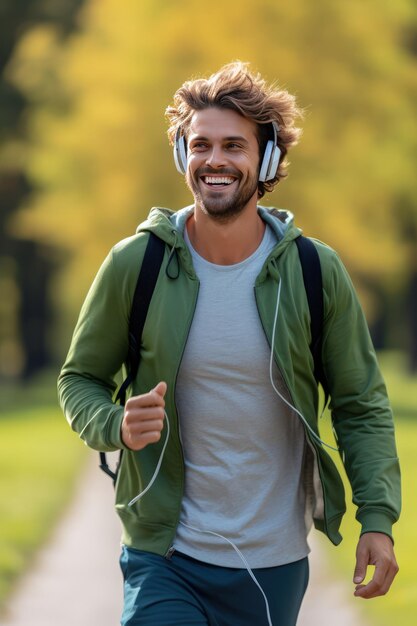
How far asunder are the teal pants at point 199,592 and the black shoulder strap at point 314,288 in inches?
27.5

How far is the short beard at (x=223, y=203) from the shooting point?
430 cm

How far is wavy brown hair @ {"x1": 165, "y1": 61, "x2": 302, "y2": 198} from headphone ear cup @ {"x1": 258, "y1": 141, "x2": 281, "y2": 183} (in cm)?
3

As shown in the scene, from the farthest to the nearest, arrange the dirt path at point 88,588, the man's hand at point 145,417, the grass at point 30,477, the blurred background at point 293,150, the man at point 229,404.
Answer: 1. the blurred background at point 293,150
2. the grass at point 30,477
3. the dirt path at point 88,588
4. the man at point 229,404
5. the man's hand at point 145,417

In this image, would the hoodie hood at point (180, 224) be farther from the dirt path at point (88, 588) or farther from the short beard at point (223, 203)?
the dirt path at point (88, 588)

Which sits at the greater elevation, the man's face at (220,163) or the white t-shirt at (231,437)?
the man's face at (220,163)

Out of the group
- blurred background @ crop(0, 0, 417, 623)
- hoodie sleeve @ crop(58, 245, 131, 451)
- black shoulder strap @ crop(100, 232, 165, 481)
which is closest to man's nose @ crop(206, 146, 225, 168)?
black shoulder strap @ crop(100, 232, 165, 481)

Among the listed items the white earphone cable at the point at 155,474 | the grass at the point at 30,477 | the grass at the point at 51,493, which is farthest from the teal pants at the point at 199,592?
the grass at the point at 30,477

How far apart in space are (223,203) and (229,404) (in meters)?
0.64

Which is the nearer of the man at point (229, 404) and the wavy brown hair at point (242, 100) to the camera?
the man at point (229, 404)

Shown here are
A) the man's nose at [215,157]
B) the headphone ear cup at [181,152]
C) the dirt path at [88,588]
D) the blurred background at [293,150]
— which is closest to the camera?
the man's nose at [215,157]

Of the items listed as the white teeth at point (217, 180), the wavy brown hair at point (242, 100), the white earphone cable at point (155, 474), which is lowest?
the white earphone cable at point (155, 474)

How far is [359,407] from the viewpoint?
14.2 ft

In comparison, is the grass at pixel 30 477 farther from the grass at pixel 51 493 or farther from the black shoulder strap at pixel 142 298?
the black shoulder strap at pixel 142 298

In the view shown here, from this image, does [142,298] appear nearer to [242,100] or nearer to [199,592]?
[242,100]
